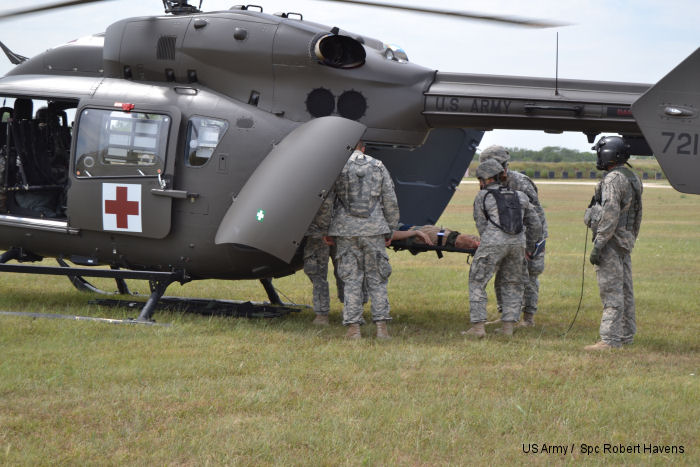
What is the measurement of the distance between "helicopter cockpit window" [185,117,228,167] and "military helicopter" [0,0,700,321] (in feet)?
0.05

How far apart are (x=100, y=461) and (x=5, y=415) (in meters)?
1.12

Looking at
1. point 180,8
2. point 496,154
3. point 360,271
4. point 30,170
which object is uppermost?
point 180,8

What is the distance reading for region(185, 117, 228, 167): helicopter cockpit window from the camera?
27.0 feet

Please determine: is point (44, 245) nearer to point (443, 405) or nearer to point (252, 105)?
point (252, 105)

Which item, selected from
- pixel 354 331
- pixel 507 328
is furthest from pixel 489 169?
pixel 354 331

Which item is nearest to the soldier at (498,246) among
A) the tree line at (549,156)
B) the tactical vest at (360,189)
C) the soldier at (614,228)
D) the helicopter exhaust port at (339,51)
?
the soldier at (614,228)

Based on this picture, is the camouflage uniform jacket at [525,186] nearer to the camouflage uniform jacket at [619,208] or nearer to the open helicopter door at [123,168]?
the camouflage uniform jacket at [619,208]

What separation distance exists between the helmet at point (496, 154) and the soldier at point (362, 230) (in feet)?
3.53

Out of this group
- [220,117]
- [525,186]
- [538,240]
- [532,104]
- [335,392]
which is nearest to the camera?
[335,392]

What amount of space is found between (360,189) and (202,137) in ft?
5.86

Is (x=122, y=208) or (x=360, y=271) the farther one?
(x=122, y=208)

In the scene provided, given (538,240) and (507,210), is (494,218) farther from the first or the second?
(538,240)

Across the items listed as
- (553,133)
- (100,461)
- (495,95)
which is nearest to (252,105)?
(495,95)

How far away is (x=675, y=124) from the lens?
7.14m
